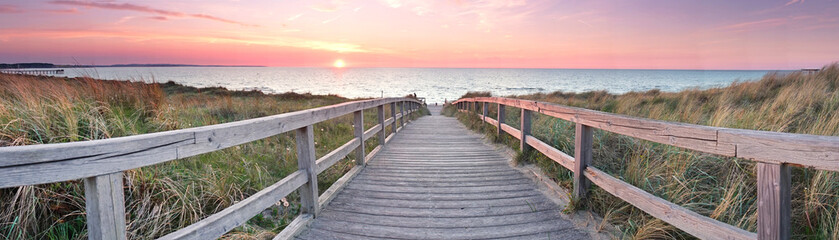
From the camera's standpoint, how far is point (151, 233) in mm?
2709

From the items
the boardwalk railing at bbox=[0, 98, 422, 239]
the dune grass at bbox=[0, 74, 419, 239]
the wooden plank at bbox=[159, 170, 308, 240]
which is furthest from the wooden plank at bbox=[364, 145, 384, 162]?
the boardwalk railing at bbox=[0, 98, 422, 239]

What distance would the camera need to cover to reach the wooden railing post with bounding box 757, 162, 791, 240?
1.76 m

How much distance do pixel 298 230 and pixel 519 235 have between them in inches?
74.4

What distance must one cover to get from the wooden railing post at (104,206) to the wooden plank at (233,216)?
28 centimetres

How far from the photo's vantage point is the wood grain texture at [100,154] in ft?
4.38

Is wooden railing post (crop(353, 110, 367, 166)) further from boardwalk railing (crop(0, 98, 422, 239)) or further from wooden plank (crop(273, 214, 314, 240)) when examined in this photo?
boardwalk railing (crop(0, 98, 422, 239))

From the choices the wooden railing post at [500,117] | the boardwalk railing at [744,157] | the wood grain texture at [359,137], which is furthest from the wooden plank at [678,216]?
the wooden railing post at [500,117]

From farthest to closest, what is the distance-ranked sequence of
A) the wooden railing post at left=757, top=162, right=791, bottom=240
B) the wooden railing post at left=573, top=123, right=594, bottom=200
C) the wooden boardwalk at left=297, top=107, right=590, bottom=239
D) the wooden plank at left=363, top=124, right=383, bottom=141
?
the wooden plank at left=363, top=124, right=383, bottom=141, the wooden railing post at left=573, top=123, right=594, bottom=200, the wooden boardwalk at left=297, top=107, right=590, bottom=239, the wooden railing post at left=757, top=162, right=791, bottom=240

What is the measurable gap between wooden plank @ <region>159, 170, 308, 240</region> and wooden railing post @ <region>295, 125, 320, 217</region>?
0.53 feet

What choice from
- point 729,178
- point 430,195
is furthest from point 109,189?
point 729,178

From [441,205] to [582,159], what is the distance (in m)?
1.51

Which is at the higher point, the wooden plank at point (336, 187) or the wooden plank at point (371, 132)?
the wooden plank at point (371, 132)

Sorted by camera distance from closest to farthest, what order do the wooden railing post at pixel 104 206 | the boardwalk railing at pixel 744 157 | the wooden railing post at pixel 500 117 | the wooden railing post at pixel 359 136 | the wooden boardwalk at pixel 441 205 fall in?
the wooden railing post at pixel 104 206, the boardwalk railing at pixel 744 157, the wooden boardwalk at pixel 441 205, the wooden railing post at pixel 359 136, the wooden railing post at pixel 500 117

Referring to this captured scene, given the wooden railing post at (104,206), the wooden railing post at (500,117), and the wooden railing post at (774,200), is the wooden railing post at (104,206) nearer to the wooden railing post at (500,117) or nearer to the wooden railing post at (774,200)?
the wooden railing post at (774,200)
